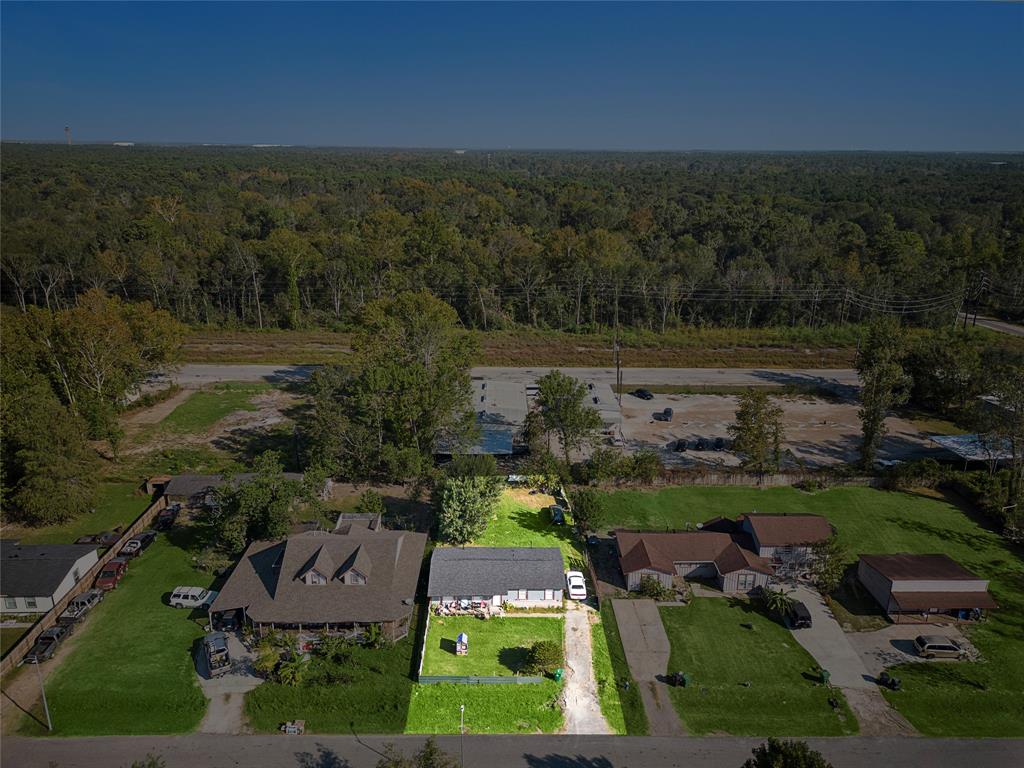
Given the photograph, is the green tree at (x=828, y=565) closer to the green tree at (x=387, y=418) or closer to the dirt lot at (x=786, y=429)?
the dirt lot at (x=786, y=429)

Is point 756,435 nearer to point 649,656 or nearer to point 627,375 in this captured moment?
point 649,656

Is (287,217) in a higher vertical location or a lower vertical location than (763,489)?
higher

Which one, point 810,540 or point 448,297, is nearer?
point 810,540

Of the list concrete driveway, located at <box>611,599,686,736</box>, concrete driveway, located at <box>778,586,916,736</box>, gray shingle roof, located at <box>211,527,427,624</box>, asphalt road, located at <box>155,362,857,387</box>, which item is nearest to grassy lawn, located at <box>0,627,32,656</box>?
gray shingle roof, located at <box>211,527,427,624</box>

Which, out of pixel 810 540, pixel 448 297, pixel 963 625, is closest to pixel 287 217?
pixel 448 297

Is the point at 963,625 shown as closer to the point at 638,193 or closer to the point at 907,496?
the point at 907,496

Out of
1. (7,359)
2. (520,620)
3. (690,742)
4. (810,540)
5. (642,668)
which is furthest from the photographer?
(7,359)
